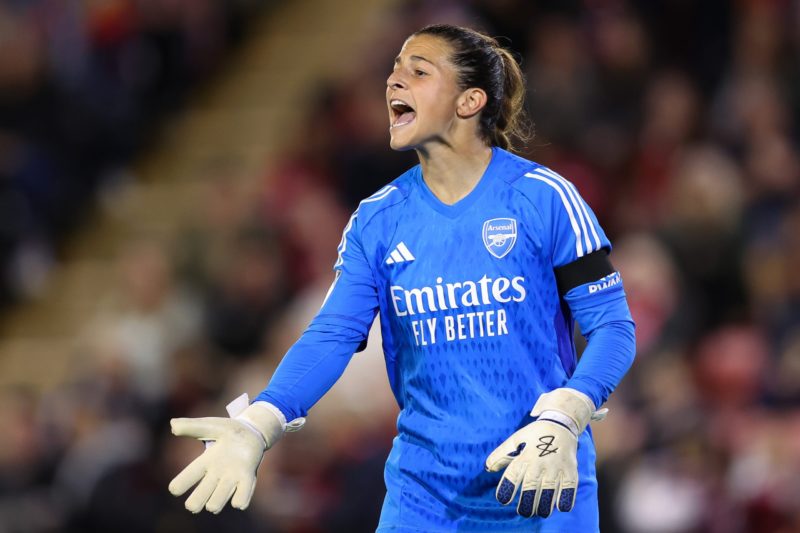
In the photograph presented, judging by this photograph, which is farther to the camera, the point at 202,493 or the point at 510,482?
the point at 202,493

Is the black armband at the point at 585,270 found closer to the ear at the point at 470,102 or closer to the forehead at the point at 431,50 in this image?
the ear at the point at 470,102

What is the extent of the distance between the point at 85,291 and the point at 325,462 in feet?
13.7

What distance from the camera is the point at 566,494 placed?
3.70 metres

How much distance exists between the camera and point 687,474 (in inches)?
266

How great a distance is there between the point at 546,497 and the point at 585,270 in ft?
2.26

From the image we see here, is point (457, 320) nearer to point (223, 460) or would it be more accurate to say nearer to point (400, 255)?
point (400, 255)

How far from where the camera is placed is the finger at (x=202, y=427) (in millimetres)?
3791

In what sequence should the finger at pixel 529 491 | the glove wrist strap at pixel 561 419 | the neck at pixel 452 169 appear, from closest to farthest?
1. the finger at pixel 529 491
2. the glove wrist strap at pixel 561 419
3. the neck at pixel 452 169

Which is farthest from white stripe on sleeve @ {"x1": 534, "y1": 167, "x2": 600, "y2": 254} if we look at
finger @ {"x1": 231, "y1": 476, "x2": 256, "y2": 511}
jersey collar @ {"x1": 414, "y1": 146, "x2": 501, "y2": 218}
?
finger @ {"x1": 231, "y1": 476, "x2": 256, "y2": 511}

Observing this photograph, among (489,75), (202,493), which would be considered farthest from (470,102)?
(202,493)

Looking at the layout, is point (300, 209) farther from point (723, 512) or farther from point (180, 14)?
point (723, 512)

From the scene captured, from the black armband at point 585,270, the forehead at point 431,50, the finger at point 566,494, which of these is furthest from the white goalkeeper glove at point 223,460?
the forehead at point 431,50

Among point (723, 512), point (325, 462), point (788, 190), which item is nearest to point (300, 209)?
point (325, 462)

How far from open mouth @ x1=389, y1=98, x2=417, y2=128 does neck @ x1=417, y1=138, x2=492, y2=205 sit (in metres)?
0.09
